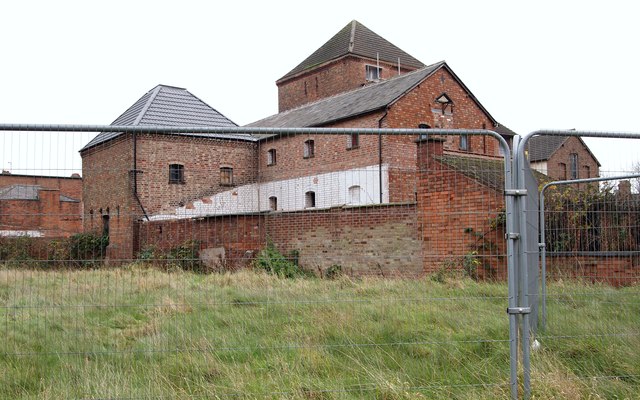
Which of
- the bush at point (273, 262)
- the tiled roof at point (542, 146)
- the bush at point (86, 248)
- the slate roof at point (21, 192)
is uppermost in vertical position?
the tiled roof at point (542, 146)

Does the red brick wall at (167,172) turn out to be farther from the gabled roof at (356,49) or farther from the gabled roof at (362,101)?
the gabled roof at (356,49)

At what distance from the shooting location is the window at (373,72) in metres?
46.8

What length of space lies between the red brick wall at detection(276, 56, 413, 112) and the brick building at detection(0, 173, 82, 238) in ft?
132

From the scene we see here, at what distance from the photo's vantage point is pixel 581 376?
17.9ft

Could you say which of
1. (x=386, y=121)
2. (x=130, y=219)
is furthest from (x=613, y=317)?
(x=386, y=121)

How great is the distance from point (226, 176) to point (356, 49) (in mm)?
42319

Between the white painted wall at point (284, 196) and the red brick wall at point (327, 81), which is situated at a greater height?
the red brick wall at point (327, 81)

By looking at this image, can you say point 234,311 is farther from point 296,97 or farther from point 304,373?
point 296,97

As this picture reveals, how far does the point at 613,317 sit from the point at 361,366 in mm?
2306

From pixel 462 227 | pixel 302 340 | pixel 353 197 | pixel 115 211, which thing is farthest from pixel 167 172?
pixel 462 227

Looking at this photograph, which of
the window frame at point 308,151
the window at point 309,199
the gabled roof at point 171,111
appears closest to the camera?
the window at point 309,199

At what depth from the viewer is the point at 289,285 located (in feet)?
17.2

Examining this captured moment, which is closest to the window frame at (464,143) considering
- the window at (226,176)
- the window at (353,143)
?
the window at (353,143)

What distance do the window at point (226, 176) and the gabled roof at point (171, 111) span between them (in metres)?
26.1
